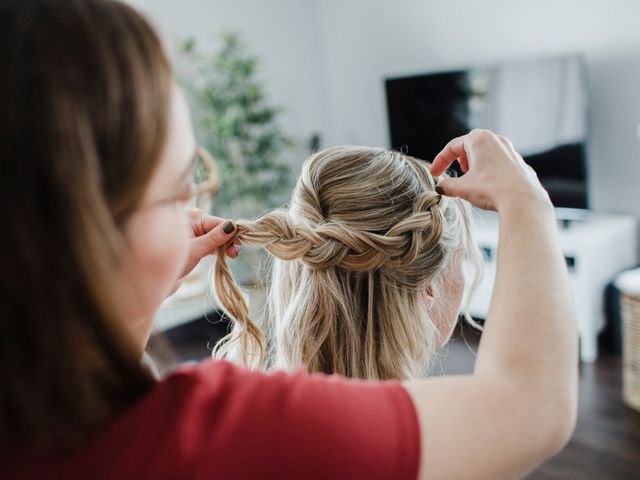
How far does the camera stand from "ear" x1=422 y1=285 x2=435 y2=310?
3.06 ft

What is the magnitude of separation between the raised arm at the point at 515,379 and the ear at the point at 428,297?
333mm

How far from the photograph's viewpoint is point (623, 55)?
2.59 m

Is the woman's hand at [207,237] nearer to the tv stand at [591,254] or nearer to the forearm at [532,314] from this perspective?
the forearm at [532,314]

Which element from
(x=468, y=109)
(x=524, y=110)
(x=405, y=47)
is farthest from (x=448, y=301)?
(x=405, y=47)

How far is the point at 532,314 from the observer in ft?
1.73

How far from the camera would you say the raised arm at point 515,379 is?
46cm

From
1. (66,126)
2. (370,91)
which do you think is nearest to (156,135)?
(66,126)

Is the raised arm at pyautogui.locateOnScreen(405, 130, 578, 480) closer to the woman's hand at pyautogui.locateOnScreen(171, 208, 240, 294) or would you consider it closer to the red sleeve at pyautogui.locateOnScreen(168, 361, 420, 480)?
the red sleeve at pyautogui.locateOnScreen(168, 361, 420, 480)

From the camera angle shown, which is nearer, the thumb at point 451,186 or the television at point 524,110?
the thumb at point 451,186

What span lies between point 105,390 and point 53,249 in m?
0.11

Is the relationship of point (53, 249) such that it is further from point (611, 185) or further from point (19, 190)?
point (611, 185)

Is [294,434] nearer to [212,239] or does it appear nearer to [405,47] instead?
[212,239]

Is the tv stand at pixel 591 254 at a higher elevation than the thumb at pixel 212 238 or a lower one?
lower

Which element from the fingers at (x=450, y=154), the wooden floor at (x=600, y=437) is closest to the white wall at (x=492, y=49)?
the wooden floor at (x=600, y=437)
